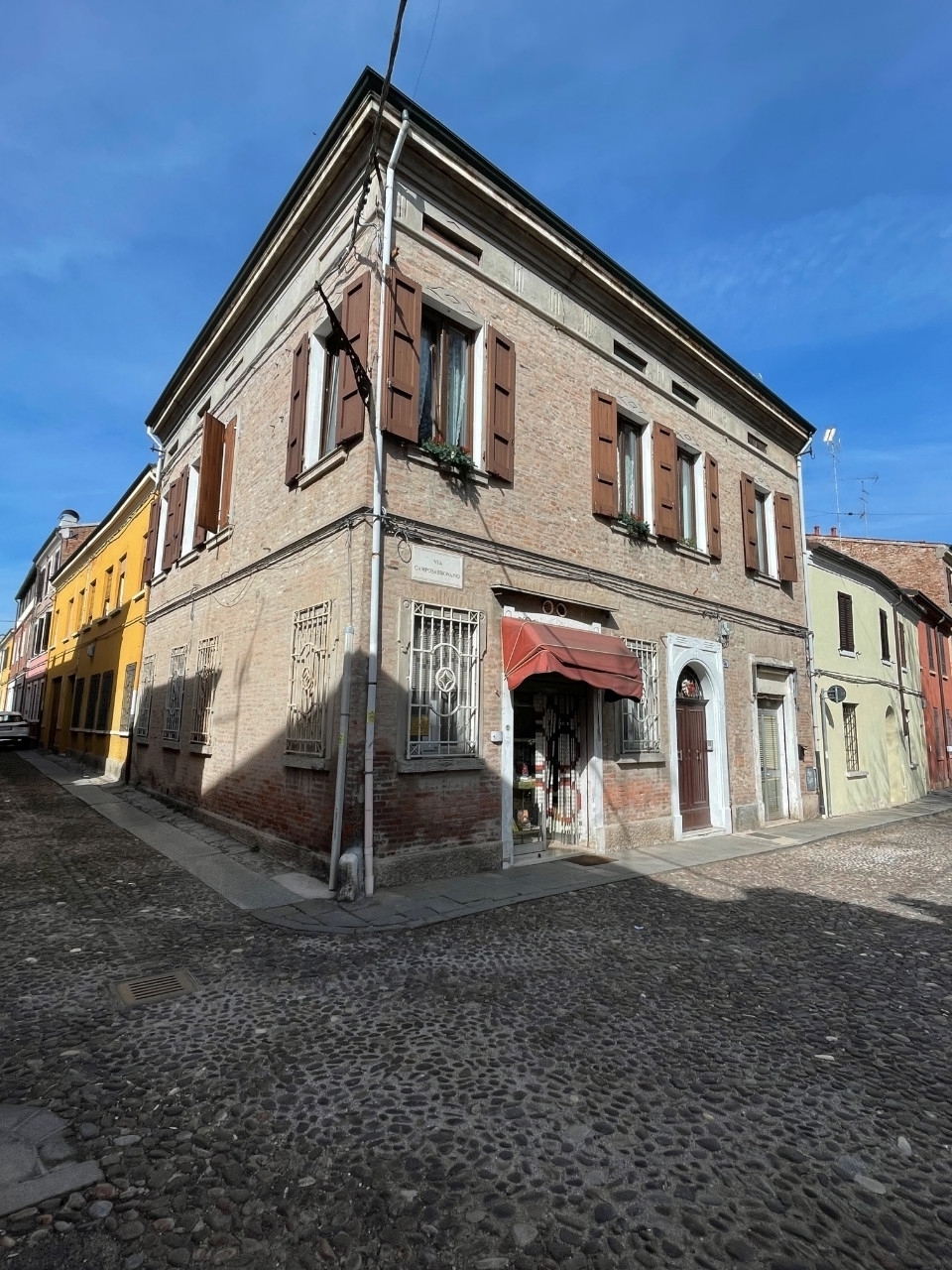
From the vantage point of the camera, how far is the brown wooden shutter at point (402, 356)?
714 cm

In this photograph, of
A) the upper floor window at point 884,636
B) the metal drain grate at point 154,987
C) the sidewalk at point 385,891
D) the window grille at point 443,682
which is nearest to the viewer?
the metal drain grate at point 154,987

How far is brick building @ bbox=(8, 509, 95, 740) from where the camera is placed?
93.5 feet

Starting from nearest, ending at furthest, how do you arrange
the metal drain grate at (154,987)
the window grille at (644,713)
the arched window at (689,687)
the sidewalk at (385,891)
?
the metal drain grate at (154,987) < the sidewalk at (385,891) < the window grille at (644,713) < the arched window at (689,687)

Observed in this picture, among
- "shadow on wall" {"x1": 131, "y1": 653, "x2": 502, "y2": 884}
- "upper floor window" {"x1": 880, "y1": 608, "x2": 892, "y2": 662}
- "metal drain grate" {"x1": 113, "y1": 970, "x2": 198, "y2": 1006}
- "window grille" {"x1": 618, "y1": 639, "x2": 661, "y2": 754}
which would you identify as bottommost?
"metal drain grate" {"x1": 113, "y1": 970, "x2": 198, "y2": 1006}

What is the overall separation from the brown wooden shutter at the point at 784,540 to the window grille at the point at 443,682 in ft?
28.7

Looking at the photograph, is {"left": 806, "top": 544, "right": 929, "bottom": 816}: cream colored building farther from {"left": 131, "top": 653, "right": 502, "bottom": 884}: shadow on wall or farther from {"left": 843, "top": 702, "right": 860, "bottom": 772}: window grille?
{"left": 131, "top": 653, "right": 502, "bottom": 884}: shadow on wall

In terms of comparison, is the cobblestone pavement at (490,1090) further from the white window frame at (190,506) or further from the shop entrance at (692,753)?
the white window frame at (190,506)

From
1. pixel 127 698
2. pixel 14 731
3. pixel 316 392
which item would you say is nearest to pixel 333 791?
pixel 316 392

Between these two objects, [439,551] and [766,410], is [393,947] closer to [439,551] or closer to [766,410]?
[439,551]

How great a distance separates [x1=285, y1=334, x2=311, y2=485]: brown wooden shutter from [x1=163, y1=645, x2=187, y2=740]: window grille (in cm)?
479

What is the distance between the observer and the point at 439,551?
7355 mm

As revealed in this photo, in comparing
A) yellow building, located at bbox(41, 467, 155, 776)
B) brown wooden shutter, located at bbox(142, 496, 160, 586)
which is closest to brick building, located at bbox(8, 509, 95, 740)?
yellow building, located at bbox(41, 467, 155, 776)

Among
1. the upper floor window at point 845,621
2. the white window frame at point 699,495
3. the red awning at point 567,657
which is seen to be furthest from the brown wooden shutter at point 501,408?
the upper floor window at point 845,621

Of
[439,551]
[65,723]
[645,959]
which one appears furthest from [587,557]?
[65,723]
